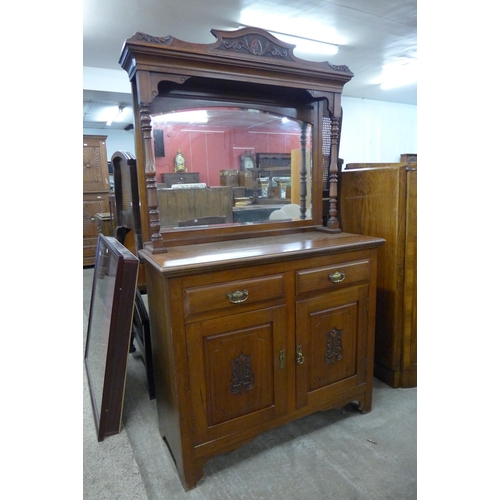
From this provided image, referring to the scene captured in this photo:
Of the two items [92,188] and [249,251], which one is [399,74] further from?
[249,251]

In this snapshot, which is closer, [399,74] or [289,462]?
[289,462]

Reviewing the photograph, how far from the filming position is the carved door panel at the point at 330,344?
1604 millimetres

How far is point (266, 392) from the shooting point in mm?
1541

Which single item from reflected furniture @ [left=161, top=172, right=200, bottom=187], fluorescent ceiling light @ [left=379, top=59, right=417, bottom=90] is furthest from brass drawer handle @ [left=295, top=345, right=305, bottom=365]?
fluorescent ceiling light @ [left=379, top=59, right=417, bottom=90]

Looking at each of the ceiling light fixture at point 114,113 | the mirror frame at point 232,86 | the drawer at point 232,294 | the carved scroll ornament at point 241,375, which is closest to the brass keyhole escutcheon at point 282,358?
the carved scroll ornament at point 241,375

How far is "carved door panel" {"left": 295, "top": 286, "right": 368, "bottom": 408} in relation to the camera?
1.60 m

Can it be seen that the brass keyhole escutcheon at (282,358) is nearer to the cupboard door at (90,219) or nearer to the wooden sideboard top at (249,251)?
the wooden sideboard top at (249,251)

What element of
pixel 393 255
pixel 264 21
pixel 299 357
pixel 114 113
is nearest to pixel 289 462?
pixel 299 357

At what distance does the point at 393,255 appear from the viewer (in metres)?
2.01

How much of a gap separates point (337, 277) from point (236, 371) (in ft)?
2.01

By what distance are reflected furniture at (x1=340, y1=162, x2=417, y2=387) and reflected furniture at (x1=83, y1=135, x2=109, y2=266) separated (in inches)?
170
